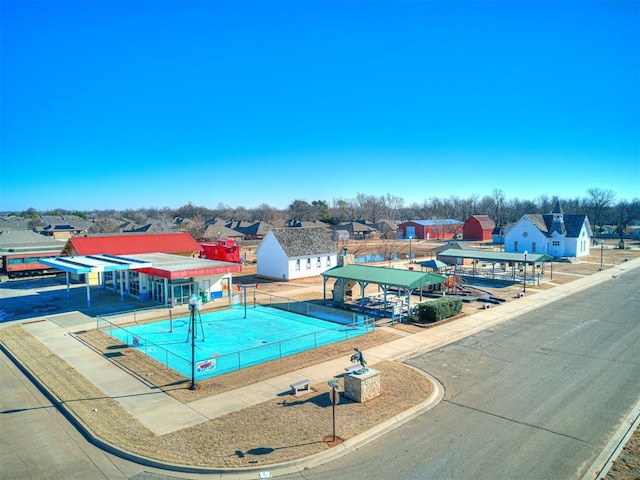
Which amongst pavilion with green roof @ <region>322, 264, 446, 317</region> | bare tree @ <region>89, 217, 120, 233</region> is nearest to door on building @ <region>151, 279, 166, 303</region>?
pavilion with green roof @ <region>322, 264, 446, 317</region>

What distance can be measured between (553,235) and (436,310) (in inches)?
1854

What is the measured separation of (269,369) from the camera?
2075 cm

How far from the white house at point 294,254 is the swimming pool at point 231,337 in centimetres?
1453

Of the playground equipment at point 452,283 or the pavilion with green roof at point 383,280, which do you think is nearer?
the pavilion with green roof at point 383,280

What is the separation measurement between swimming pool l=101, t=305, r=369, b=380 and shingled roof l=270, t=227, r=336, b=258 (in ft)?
50.5

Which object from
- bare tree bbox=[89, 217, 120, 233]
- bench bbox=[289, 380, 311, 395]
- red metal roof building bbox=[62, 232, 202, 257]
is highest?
bare tree bbox=[89, 217, 120, 233]

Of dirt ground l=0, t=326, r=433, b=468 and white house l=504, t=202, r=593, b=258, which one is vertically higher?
white house l=504, t=202, r=593, b=258

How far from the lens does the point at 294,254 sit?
4838cm

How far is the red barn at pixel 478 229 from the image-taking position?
102m

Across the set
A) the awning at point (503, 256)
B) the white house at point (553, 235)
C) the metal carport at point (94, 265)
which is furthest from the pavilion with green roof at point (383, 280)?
the white house at point (553, 235)

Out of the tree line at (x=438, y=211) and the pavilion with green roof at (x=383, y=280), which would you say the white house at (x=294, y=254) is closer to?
the pavilion with green roof at (x=383, y=280)

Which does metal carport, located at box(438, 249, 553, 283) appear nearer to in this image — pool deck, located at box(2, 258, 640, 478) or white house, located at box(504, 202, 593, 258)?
pool deck, located at box(2, 258, 640, 478)

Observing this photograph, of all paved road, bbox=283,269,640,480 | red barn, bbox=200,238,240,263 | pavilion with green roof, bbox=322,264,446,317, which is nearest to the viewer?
paved road, bbox=283,269,640,480

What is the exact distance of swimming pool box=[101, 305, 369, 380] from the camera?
866 inches
